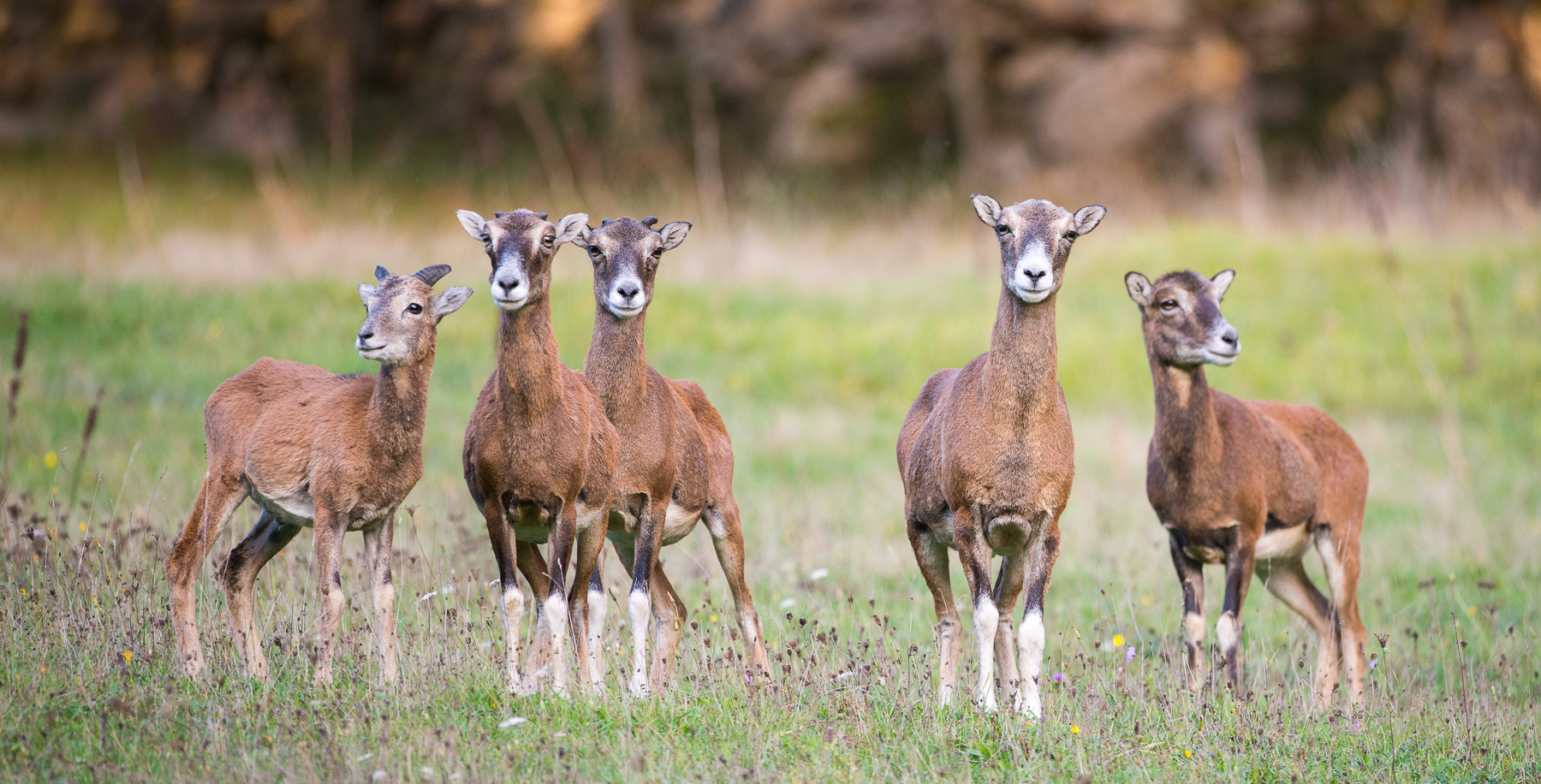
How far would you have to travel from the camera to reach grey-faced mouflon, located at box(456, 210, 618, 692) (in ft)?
20.7

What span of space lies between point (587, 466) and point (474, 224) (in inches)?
55.5

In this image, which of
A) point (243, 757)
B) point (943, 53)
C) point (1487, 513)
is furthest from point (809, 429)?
point (943, 53)

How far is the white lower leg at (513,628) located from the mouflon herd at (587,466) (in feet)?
0.04

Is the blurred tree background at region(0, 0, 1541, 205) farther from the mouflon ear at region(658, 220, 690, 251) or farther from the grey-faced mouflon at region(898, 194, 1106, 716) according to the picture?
the grey-faced mouflon at region(898, 194, 1106, 716)

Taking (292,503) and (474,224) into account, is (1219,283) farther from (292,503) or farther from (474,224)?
(292,503)

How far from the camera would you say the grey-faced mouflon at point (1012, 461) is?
645cm

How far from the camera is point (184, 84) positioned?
34500 mm

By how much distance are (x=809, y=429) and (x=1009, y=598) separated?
7.83 m

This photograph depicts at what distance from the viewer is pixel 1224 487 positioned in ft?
25.5

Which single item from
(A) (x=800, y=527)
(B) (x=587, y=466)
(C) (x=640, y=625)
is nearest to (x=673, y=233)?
(B) (x=587, y=466)

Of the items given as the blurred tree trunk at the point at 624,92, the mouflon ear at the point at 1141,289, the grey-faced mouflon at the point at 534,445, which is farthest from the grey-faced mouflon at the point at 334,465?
the blurred tree trunk at the point at 624,92

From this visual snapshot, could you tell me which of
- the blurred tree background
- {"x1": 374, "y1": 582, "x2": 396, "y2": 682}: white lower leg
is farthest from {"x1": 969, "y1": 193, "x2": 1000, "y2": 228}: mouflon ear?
the blurred tree background

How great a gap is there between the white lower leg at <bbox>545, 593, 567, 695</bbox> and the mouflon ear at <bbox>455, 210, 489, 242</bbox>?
1792mm

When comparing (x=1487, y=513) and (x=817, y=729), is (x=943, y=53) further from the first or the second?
(x=817, y=729)
